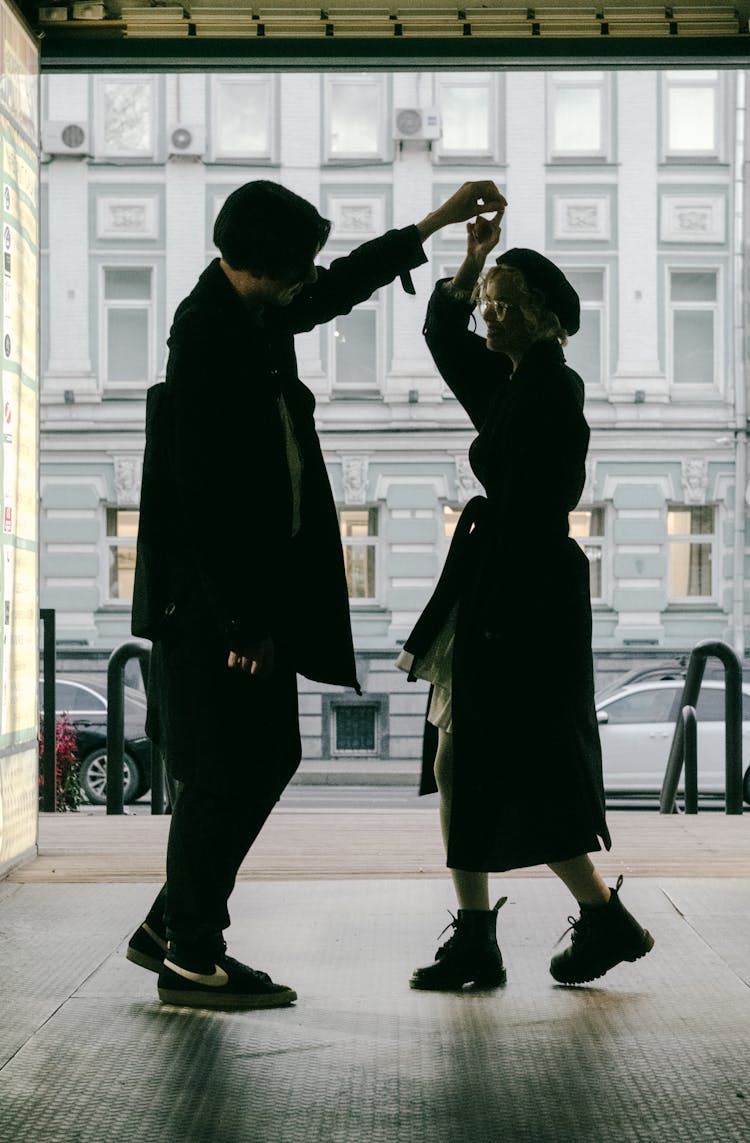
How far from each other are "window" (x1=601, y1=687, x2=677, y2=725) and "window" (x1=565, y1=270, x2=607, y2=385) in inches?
300

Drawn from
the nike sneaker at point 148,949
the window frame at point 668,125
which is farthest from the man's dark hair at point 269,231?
the window frame at point 668,125

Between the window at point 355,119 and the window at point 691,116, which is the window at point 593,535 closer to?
the window at point 691,116

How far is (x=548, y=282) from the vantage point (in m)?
3.13

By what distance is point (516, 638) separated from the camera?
305cm

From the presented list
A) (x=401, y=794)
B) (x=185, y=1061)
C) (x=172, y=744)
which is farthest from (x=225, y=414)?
(x=401, y=794)

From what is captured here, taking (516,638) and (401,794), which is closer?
(516,638)

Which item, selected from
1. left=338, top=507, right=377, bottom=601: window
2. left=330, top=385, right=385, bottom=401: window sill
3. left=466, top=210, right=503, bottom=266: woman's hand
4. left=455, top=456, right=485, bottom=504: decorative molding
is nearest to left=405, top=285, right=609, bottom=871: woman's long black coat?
left=466, top=210, right=503, bottom=266: woman's hand

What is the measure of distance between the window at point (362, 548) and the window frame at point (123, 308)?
3221 millimetres

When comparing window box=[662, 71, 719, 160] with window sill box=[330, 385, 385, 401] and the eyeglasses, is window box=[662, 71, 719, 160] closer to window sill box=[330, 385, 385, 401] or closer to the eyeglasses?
window sill box=[330, 385, 385, 401]

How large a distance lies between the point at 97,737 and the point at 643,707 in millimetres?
4756

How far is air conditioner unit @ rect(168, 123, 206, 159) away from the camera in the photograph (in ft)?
64.7

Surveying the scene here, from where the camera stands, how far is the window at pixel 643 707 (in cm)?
1324

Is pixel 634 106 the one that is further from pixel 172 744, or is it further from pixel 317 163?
pixel 172 744

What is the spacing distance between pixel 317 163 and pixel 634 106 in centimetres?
419
